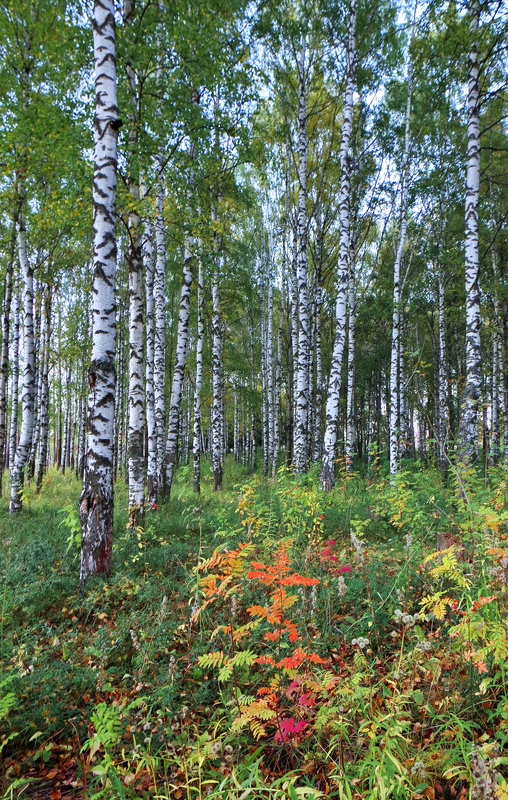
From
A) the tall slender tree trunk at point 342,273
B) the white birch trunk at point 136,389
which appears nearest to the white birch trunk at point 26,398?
the white birch trunk at point 136,389

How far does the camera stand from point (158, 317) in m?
9.91

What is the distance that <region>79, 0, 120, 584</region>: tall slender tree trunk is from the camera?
4.66 metres

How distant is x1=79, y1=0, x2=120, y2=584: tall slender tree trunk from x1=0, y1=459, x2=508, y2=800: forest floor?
2.02ft

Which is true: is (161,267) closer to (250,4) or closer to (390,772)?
(250,4)

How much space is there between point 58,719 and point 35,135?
8989 millimetres

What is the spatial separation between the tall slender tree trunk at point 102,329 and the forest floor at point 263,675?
0.62 m

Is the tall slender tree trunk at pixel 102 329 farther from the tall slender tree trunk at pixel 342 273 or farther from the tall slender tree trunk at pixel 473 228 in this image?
the tall slender tree trunk at pixel 473 228

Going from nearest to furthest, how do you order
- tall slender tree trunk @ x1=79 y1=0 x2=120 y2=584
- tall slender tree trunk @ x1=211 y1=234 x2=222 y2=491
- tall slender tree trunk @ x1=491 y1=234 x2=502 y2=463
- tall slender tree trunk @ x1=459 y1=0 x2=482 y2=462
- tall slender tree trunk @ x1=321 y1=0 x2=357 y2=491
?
1. tall slender tree trunk @ x1=79 y1=0 x2=120 y2=584
2. tall slender tree trunk @ x1=459 y1=0 x2=482 y2=462
3. tall slender tree trunk @ x1=321 y1=0 x2=357 y2=491
4. tall slender tree trunk @ x1=211 y1=234 x2=222 y2=491
5. tall slender tree trunk @ x1=491 y1=234 x2=502 y2=463

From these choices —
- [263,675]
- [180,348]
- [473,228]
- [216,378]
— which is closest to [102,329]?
[263,675]

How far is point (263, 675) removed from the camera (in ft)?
9.44

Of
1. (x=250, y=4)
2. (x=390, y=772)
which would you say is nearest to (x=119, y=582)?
(x=390, y=772)

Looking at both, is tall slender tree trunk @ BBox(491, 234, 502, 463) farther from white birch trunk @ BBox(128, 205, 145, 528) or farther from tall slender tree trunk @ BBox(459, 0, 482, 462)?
white birch trunk @ BBox(128, 205, 145, 528)

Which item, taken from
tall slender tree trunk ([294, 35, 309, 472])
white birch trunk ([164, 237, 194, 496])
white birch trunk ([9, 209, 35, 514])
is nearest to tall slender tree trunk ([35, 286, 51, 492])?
white birch trunk ([9, 209, 35, 514])

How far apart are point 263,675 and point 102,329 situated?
4059mm
